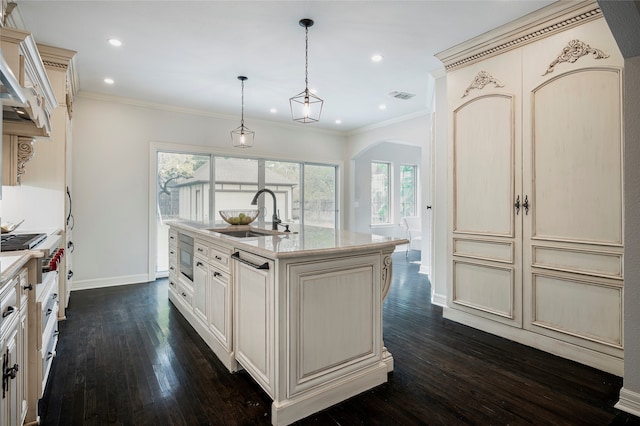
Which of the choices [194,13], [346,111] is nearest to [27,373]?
[194,13]

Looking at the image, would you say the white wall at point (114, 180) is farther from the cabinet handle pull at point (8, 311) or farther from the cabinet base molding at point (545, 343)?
the cabinet base molding at point (545, 343)

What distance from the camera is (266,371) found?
78.0 inches

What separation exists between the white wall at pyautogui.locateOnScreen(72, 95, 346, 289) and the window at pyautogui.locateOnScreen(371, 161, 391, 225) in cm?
407

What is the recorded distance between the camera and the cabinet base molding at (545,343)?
243 centimetres

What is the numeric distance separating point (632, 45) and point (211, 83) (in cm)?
402

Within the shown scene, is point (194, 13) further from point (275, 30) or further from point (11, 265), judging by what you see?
point (11, 265)

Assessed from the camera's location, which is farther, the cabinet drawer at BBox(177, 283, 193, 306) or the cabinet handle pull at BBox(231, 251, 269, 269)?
the cabinet drawer at BBox(177, 283, 193, 306)

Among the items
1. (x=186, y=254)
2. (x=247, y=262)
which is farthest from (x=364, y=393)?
(x=186, y=254)

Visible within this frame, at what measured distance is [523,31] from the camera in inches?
113

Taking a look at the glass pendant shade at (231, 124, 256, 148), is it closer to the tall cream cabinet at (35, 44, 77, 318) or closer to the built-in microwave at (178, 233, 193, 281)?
the built-in microwave at (178, 233, 193, 281)

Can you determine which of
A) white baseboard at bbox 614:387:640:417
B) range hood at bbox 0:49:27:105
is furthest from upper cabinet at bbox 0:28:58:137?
white baseboard at bbox 614:387:640:417

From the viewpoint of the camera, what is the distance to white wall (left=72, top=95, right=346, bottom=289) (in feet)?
15.5

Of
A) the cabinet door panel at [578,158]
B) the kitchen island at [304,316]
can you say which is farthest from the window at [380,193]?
the kitchen island at [304,316]

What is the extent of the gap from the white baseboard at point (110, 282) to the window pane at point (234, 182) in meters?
1.44
